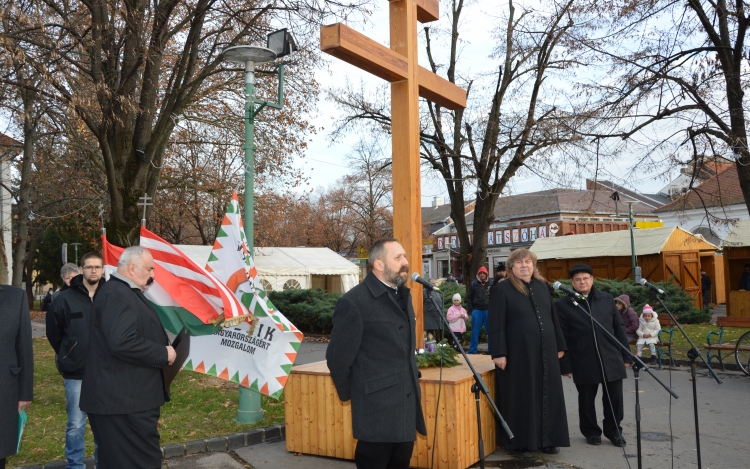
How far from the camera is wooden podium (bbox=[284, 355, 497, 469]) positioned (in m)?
5.90

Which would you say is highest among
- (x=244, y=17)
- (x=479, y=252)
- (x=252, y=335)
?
(x=244, y=17)

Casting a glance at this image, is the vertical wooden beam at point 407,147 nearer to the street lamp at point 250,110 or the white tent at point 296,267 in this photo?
the street lamp at point 250,110

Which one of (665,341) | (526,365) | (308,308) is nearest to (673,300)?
(665,341)

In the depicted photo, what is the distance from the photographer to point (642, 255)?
28594mm

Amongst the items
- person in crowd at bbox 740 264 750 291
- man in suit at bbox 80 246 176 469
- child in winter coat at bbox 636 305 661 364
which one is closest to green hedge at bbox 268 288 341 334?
child in winter coat at bbox 636 305 661 364

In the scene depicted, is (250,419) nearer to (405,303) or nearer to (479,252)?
(405,303)

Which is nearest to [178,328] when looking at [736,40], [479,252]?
[736,40]

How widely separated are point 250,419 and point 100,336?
4.16 metres

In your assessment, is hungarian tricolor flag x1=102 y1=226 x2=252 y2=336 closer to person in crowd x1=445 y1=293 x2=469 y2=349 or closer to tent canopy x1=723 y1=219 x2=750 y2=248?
person in crowd x1=445 y1=293 x2=469 y2=349

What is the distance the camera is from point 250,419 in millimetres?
8039

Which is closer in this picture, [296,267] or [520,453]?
[520,453]

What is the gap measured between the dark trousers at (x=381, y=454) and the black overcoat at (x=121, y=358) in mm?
1379

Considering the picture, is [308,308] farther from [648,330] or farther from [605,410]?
[605,410]

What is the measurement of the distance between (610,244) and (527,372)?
86.8 ft
